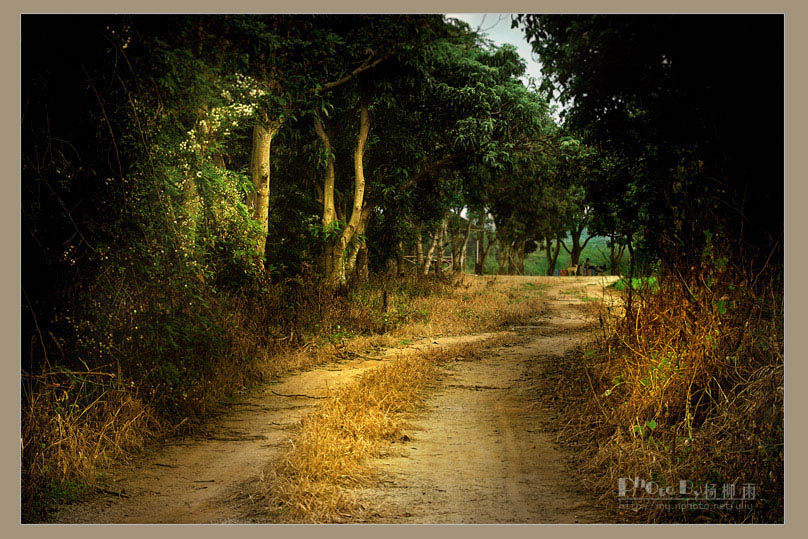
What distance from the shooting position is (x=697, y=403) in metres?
3.73

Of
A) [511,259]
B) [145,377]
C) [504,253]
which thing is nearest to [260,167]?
[145,377]

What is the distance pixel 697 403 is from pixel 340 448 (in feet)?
6.44

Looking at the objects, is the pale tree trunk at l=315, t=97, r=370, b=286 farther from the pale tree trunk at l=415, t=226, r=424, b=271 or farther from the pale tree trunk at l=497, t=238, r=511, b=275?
the pale tree trunk at l=497, t=238, r=511, b=275

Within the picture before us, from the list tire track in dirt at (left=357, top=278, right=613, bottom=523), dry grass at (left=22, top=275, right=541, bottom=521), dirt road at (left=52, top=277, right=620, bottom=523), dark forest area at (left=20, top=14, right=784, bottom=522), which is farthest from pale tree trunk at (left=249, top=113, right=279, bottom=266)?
tire track in dirt at (left=357, top=278, right=613, bottom=523)

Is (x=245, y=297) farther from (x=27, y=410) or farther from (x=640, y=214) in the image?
(x=640, y=214)

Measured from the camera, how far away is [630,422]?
3922 millimetres

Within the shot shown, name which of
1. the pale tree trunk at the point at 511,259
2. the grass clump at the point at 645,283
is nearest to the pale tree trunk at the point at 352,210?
the grass clump at the point at 645,283

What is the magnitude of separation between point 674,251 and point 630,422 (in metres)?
1.14

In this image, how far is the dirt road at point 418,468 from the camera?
321cm

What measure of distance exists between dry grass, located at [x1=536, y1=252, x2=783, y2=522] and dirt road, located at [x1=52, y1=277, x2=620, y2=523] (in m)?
0.27

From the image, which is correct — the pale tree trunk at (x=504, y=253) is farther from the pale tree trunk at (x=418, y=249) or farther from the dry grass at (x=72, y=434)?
the dry grass at (x=72, y=434)

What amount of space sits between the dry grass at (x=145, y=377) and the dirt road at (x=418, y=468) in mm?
176

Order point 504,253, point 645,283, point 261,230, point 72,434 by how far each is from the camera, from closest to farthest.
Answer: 1. point 72,434
2. point 645,283
3. point 261,230
4. point 504,253

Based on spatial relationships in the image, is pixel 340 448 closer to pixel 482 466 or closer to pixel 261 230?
pixel 482 466
